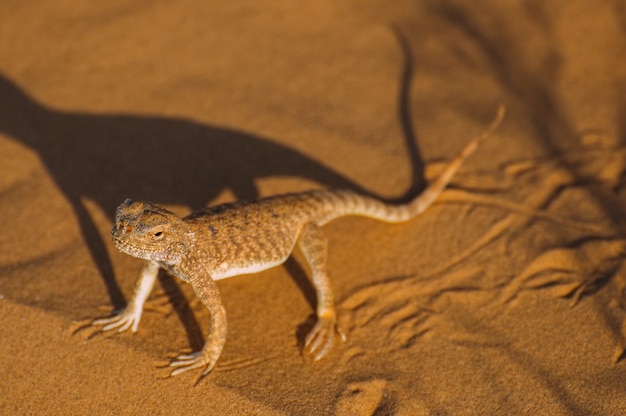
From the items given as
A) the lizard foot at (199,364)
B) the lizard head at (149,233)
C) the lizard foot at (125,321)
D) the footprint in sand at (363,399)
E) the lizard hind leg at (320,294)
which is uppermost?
the lizard head at (149,233)

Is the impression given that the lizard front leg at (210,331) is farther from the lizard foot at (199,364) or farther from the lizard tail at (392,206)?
the lizard tail at (392,206)

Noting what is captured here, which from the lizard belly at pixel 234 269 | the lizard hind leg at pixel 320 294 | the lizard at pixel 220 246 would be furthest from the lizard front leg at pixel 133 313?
the lizard hind leg at pixel 320 294

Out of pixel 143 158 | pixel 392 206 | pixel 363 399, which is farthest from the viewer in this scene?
pixel 143 158

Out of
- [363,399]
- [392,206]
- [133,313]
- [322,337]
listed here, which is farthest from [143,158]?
[363,399]

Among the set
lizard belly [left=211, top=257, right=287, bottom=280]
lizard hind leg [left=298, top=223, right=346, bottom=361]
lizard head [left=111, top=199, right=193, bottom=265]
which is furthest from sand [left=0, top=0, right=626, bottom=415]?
lizard head [left=111, top=199, right=193, bottom=265]

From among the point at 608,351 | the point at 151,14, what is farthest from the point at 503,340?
the point at 151,14

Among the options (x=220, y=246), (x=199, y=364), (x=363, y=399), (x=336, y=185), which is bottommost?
(x=199, y=364)

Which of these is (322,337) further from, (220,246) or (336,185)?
(336,185)

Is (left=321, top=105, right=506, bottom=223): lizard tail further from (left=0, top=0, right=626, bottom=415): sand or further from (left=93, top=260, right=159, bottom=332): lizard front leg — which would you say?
(left=93, top=260, right=159, bottom=332): lizard front leg
